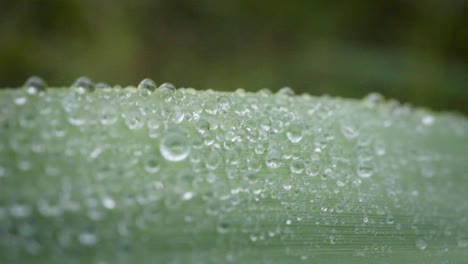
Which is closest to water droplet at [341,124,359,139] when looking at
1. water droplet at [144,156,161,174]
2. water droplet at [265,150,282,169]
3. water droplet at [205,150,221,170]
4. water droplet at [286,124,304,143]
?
water droplet at [286,124,304,143]

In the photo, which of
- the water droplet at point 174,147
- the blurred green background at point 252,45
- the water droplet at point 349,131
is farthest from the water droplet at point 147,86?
the blurred green background at point 252,45

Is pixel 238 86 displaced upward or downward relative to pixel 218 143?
upward

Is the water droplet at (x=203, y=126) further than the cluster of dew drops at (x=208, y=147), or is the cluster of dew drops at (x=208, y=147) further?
the water droplet at (x=203, y=126)

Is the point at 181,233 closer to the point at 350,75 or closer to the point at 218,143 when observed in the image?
the point at 218,143

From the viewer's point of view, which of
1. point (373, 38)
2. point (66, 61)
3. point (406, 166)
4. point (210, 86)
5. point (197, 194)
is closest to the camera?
point (197, 194)

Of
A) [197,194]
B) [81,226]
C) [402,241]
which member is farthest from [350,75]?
[81,226]

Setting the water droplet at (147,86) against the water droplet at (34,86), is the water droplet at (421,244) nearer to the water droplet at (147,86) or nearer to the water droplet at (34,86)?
the water droplet at (147,86)

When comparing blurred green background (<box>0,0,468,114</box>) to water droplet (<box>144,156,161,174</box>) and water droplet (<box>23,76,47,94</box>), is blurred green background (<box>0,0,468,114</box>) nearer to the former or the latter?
water droplet (<box>23,76,47,94</box>)
